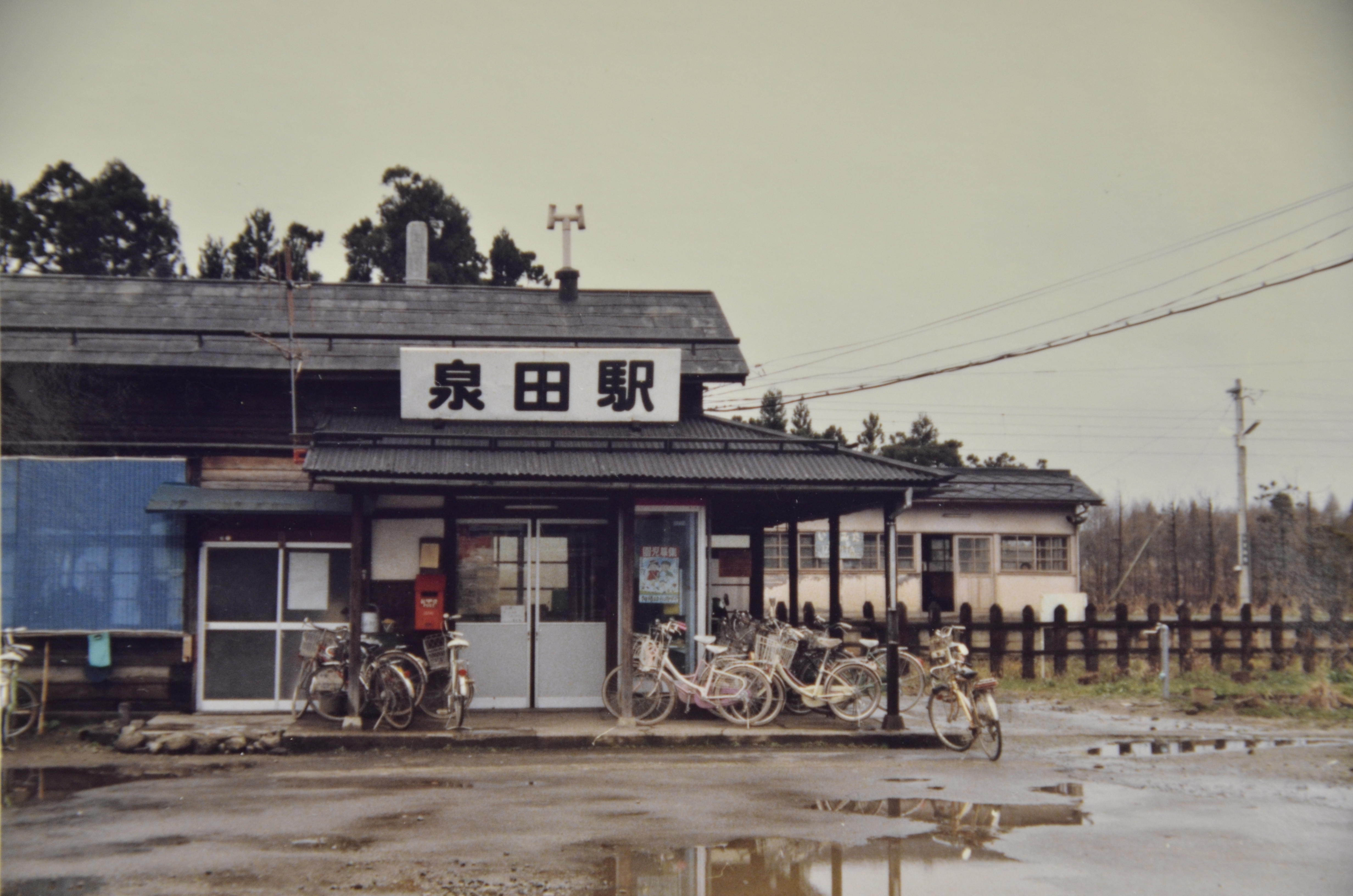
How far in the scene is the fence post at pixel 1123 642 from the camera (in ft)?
62.0

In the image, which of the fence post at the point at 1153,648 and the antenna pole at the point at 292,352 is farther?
the fence post at the point at 1153,648

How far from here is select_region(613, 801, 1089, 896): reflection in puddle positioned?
22.5ft

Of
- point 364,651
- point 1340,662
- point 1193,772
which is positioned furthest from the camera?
point 1340,662

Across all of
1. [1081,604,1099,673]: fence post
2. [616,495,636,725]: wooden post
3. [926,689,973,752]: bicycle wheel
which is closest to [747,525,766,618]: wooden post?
[616,495,636,725]: wooden post

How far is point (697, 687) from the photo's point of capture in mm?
12797

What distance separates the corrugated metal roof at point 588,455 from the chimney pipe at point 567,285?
3.24 meters

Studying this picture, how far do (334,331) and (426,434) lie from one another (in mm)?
3013

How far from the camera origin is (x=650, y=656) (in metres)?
12.7

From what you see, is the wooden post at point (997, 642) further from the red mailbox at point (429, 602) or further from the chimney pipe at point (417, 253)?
the chimney pipe at point (417, 253)

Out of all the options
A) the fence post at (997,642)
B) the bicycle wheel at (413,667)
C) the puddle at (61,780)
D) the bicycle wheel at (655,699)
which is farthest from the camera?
the fence post at (997,642)

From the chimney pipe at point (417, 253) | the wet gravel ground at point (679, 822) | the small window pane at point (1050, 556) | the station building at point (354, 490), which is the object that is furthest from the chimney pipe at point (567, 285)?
the small window pane at point (1050, 556)

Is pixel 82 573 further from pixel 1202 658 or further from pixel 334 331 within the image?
pixel 1202 658

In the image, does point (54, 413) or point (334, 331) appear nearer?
point (54, 413)

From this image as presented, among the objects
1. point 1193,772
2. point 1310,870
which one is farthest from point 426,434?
point 1310,870
